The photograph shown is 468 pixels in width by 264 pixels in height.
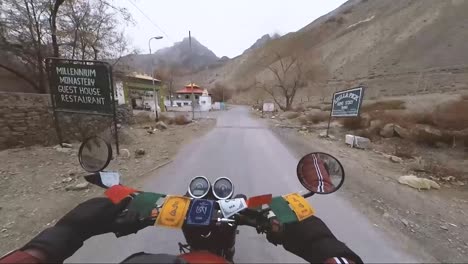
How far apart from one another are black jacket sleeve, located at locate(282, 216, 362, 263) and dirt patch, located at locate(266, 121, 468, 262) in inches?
96.0

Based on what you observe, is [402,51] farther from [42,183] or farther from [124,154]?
[42,183]

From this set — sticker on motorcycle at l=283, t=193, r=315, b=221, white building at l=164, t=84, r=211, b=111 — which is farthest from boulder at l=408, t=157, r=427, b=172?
white building at l=164, t=84, r=211, b=111

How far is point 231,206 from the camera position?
158cm

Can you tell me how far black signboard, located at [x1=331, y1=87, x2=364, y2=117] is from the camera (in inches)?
414

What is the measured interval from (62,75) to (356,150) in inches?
406

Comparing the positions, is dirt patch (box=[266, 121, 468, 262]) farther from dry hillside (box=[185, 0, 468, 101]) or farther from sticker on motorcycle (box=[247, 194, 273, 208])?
dry hillside (box=[185, 0, 468, 101])

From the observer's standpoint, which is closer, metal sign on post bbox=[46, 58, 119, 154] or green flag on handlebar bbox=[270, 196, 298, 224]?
green flag on handlebar bbox=[270, 196, 298, 224]

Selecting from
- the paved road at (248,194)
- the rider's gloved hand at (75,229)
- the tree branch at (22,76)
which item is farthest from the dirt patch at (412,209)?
the tree branch at (22,76)

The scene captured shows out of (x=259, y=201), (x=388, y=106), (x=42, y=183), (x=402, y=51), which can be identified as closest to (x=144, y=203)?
(x=259, y=201)

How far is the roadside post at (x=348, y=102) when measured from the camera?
10484 millimetres

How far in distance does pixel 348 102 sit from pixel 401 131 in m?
3.27

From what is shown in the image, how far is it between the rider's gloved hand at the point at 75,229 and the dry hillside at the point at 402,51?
40.2m

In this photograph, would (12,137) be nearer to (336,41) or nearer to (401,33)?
(401,33)

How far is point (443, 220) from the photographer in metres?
4.05
